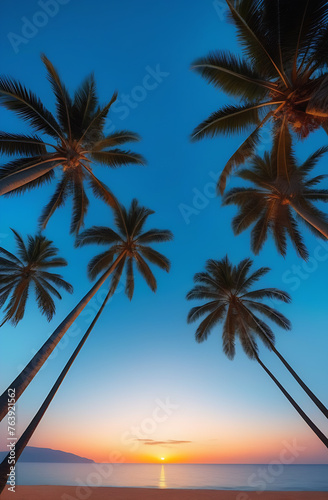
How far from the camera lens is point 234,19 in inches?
331

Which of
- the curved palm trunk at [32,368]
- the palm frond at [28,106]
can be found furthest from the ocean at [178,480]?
the palm frond at [28,106]

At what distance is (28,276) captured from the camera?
19844 mm

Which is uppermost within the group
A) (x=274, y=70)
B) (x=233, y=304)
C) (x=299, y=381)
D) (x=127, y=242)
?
(x=127, y=242)

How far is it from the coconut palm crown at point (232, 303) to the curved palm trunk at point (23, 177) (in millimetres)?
13465

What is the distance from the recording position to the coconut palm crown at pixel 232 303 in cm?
1834

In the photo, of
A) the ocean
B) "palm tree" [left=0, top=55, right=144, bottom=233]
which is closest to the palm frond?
"palm tree" [left=0, top=55, right=144, bottom=233]

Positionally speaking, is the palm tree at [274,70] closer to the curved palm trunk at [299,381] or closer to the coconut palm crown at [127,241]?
the coconut palm crown at [127,241]

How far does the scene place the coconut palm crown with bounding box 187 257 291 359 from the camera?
18.3 meters

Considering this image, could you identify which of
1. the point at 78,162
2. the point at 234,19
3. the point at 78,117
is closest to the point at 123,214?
the point at 78,162

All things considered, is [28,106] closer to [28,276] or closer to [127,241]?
[127,241]

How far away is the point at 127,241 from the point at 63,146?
285 inches

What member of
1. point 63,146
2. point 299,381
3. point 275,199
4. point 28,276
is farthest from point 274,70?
point 28,276

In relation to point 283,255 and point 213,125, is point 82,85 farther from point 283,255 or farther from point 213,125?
point 283,255

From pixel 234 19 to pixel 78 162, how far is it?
7492mm
